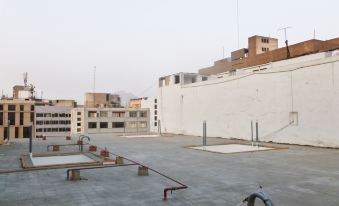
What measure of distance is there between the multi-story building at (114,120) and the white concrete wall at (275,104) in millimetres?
46259

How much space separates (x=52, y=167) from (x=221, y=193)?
8.23 metres

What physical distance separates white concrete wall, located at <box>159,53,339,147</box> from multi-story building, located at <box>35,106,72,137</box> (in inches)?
3679

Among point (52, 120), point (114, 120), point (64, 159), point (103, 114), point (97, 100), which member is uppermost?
point (97, 100)

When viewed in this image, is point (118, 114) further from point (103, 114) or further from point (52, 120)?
point (52, 120)

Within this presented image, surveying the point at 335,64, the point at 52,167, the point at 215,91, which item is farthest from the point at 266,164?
the point at 215,91

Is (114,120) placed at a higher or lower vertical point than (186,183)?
higher

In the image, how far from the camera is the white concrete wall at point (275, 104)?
22156mm

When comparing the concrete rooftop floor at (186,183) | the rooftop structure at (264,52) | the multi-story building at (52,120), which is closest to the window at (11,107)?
the multi-story building at (52,120)

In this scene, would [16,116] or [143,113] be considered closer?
[143,113]

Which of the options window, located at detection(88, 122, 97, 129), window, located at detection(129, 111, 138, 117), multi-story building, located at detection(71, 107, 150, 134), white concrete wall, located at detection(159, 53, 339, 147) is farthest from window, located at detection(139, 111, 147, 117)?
white concrete wall, located at detection(159, 53, 339, 147)

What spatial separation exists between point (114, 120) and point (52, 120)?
4598 centimetres

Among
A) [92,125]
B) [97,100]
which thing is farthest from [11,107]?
[92,125]

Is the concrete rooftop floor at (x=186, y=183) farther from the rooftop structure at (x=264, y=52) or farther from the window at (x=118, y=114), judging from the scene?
the window at (x=118, y=114)

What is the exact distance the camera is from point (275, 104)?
26547 millimetres
